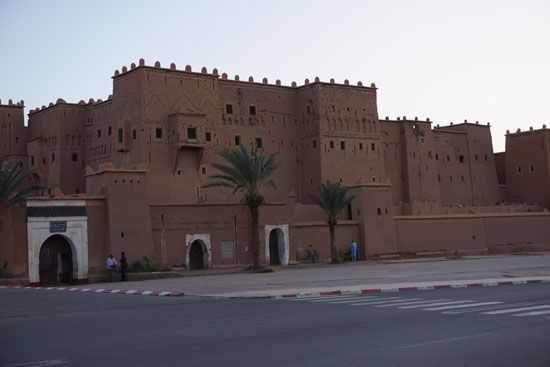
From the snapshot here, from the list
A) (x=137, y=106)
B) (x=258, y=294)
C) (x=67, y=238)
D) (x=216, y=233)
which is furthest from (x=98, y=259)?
(x=258, y=294)

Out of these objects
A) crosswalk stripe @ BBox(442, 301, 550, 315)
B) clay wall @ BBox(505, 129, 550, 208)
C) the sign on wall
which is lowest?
crosswalk stripe @ BBox(442, 301, 550, 315)

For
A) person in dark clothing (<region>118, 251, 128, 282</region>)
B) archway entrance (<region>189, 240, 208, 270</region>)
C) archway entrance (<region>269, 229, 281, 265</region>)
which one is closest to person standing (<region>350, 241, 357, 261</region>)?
archway entrance (<region>269, 229, 281, 265</region>)

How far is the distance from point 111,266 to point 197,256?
6697 mm

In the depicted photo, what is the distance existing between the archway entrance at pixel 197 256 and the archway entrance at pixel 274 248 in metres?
4.41

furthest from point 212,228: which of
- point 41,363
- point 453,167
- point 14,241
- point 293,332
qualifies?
point 453,167

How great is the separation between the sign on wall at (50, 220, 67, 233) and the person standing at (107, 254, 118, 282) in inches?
91.7

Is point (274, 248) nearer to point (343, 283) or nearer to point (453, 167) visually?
point (343, 283)

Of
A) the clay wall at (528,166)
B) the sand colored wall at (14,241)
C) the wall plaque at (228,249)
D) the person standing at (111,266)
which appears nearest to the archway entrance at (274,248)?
the wall plaque at (228,249)

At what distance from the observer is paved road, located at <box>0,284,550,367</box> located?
907cm

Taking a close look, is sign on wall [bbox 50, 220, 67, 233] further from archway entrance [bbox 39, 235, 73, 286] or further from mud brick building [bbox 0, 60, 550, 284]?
archway entrance [bbox 39, 235, 73, 286]

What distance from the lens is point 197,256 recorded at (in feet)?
118

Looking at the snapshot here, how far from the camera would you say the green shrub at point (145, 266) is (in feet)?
104

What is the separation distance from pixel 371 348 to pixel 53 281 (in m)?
24.3

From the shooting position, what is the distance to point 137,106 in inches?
1564
